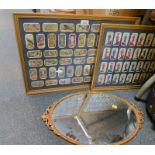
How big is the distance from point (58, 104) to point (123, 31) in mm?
717

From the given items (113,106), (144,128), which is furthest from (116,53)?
(144,128)

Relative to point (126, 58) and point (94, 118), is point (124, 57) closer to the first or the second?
point (126, 58)

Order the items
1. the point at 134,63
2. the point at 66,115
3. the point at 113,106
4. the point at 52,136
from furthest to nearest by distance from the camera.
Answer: the point at 134,63 → the point at 113,106 → the point at 66,115 → the point at 52,136

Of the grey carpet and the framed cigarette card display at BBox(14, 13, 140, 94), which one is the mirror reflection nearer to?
the grey carpet

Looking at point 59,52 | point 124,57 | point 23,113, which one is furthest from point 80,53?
point 23,113

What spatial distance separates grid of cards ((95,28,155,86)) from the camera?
1355 mm

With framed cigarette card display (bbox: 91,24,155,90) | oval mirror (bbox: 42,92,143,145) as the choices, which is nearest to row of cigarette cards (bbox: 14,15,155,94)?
framed cigarette card display (bbox: 91,24,155,90)

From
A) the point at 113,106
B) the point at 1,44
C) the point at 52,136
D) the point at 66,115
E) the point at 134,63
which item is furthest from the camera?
the point at 1,44

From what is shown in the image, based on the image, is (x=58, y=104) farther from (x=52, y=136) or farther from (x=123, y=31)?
(x=123, y=31)

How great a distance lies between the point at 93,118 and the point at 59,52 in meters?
0.53

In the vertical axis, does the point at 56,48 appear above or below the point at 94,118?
above

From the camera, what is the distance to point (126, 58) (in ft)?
4.80

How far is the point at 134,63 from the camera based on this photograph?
151cm

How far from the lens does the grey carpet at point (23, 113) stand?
1.15 meters
